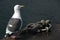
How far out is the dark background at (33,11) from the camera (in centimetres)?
1320

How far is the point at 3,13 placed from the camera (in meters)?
14.4

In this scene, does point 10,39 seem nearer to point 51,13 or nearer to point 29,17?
point 29,17

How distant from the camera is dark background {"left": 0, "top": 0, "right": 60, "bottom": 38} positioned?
13.2 meters

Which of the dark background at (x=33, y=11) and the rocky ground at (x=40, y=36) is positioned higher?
the dark background at (x=33, y=11)

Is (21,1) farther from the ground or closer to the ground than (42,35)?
farther from the ground

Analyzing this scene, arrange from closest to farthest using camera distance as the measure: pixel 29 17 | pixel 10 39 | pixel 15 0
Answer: pixel 10 39, pixel 29 17, pixel 15 0

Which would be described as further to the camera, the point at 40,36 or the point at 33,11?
the point at 33,11

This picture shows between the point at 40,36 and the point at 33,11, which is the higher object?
the point at 33,11

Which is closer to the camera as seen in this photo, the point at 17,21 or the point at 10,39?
the point at 10,39

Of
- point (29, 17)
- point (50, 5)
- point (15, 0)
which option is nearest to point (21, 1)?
point (15, 0)

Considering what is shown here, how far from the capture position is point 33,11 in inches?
579

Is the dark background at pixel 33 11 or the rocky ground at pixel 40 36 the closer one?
the rocky ground at pixel 40 36

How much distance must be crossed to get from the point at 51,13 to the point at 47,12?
0.24 meters

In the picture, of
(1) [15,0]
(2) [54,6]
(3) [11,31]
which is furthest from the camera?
(1) [15,0]
